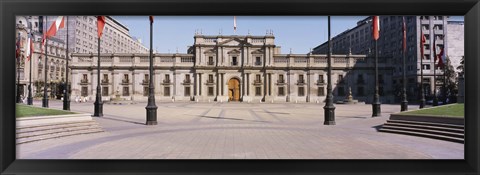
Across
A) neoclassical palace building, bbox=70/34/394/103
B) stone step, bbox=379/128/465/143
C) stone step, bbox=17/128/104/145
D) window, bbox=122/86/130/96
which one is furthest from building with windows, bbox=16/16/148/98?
stone step, bbox=379/128/465/143

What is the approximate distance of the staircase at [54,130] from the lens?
9203 mm

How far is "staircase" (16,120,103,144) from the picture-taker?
9.20 meters

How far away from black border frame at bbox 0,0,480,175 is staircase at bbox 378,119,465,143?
15.1 feet

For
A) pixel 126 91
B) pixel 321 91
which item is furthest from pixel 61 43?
pixel 321 91

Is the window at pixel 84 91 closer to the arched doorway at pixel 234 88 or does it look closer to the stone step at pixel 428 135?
the arched doorway at pixel 234 88

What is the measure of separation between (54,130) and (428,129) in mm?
13577

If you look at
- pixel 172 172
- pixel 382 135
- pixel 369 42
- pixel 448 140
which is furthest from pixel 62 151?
pixel 369 42

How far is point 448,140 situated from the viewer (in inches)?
380

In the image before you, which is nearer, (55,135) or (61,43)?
(55,135)
